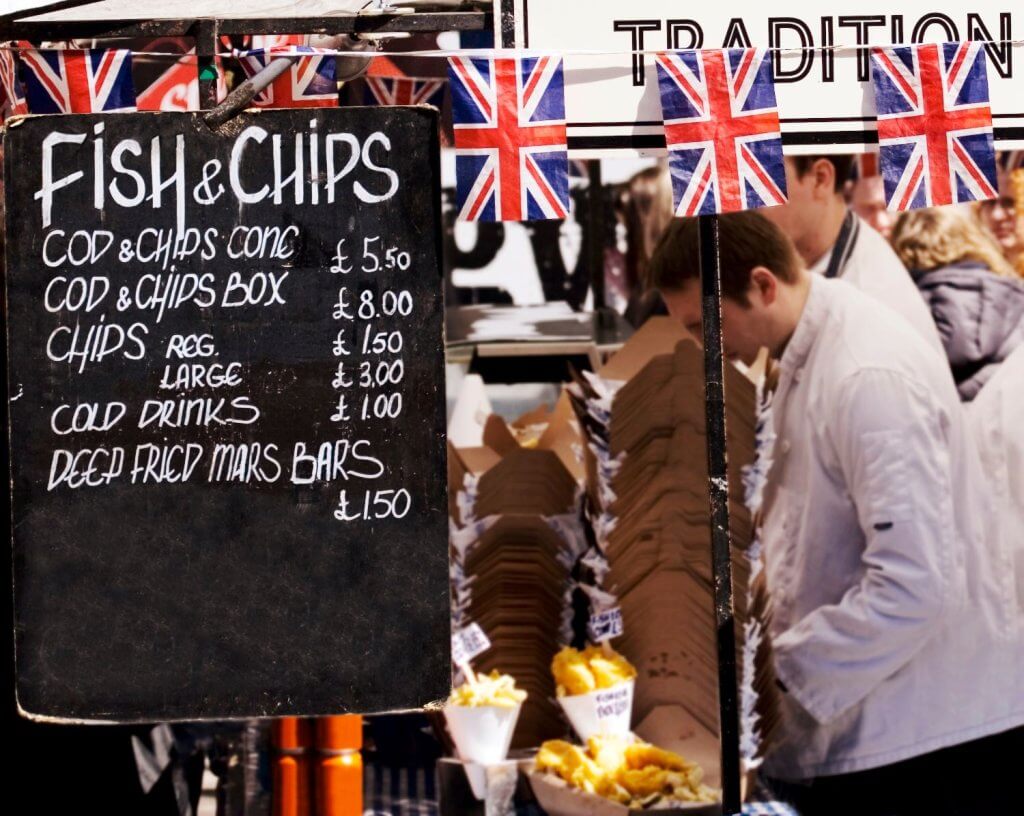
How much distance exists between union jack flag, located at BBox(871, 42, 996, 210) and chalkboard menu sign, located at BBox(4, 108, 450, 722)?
114 centimetres

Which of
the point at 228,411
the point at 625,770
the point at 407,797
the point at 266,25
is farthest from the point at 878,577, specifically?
the point at 266,25

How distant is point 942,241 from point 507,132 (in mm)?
2727

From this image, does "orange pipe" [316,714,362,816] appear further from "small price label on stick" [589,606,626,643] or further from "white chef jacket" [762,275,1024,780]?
"white chef jacket" [762,275,1024,780]

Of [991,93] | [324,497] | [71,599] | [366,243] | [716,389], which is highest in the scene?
[991,93]

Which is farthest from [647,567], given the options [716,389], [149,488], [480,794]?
[149,488]

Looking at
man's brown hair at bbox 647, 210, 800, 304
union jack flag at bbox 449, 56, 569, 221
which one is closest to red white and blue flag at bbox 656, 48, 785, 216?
union jack flag at bbox 449, 56, 569, 221

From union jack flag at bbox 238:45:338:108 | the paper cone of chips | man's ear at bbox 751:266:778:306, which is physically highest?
union jack flag at bbox 238:45:338:108

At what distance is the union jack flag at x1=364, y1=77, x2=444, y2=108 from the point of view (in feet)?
15.3

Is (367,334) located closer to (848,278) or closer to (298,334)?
(298,334)

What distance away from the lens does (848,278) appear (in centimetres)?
523

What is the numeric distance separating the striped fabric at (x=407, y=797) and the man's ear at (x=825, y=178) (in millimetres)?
2327

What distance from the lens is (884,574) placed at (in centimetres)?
488

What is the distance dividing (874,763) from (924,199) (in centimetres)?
249

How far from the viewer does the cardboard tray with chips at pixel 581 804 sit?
155 inches
